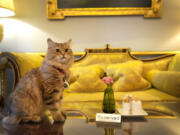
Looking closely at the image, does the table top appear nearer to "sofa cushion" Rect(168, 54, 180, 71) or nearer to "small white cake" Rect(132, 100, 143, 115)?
"small white cake" Rect(132, 100, 143, 115)

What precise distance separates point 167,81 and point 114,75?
484 mm

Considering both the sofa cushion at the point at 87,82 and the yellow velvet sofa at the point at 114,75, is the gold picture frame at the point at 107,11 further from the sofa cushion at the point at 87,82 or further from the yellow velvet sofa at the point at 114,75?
the sofa cushion at the point at 87,82

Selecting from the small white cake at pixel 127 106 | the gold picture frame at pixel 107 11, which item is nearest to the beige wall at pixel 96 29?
the gold picture frame at pixel 107 11

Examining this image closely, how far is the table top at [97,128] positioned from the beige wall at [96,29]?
1.45 meters

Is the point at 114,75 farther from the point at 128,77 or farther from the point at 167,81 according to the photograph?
the point at 167,81

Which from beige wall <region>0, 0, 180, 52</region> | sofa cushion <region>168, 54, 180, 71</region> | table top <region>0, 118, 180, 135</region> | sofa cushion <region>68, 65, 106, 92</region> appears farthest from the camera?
beige wall <region>0, 0, 180, 52</region>

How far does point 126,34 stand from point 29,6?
1.24 m

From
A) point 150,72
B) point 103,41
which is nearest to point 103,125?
point 150,72

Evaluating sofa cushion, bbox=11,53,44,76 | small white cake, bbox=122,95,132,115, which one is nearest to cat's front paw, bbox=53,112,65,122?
small white cake, bbox=122,95,132,115

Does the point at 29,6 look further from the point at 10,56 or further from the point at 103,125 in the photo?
the point at 103,125

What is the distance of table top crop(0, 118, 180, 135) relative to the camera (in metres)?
0.67

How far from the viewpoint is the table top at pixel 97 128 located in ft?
2.20

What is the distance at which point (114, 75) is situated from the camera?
1.71 metres

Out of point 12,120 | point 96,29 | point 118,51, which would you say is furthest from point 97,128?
point 96,29
